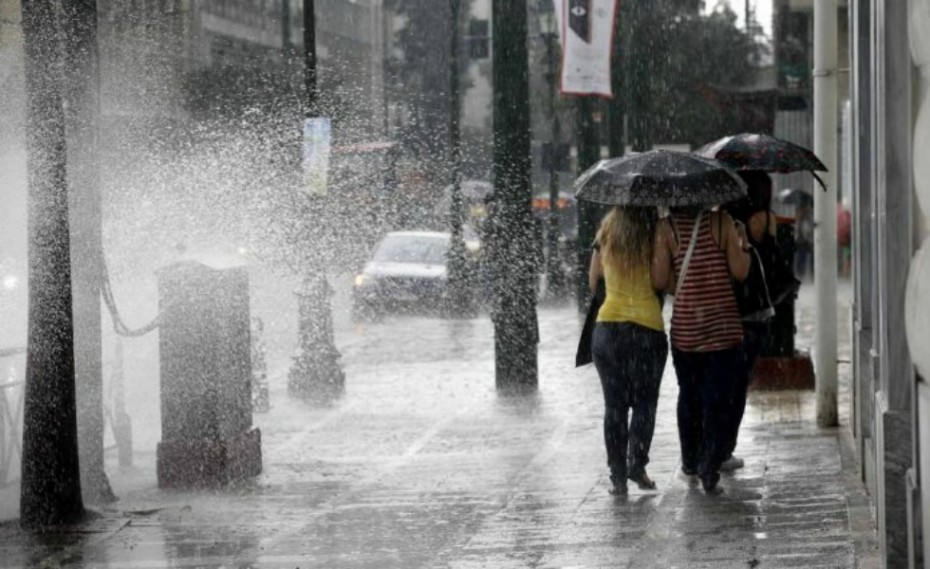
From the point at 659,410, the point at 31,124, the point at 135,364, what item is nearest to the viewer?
the point at 31,124

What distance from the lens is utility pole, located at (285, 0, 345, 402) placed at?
1720 centimetres

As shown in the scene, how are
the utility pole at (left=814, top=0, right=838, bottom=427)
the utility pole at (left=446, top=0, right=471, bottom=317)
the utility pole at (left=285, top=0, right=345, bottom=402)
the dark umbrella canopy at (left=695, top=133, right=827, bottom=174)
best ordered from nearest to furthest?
1. the dark umbrella canopy at (left=695, top=133, right=827, bottom=174)
2. the utility pole at (left=814, top=0, right=838, bottom=427)
3. the utility pole at (left=285, top=0, right=345, bottom=402)
4. the utility pole at (left=446, top=0, right=471, bottom=317)

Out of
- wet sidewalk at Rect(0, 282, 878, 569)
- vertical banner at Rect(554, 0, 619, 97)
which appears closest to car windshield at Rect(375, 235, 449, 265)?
vertical banner at Rect(554, 0, 619, 97)

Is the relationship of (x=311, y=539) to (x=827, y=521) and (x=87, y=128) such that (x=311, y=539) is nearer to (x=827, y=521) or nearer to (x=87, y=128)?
(x=827, y=521)

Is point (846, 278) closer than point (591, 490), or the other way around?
point (591, 490)

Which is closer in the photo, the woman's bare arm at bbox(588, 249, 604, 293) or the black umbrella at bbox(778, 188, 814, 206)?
the woman's bare arm at bbox(588, 249, 604, 293)

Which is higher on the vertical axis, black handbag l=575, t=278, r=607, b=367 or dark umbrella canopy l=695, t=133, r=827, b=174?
dark umbrella canopy l=695, t=133, r=827, b=174

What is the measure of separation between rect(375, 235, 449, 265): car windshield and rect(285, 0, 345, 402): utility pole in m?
14.0

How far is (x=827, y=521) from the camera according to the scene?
898 cm

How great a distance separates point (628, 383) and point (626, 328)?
1.08 feet

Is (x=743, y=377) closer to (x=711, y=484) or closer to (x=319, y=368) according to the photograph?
(x=711, y=484)

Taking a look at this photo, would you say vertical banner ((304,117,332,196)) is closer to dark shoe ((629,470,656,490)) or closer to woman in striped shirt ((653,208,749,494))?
woman in striped shirt ((653,208,749,494))

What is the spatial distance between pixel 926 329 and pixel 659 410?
361 inches

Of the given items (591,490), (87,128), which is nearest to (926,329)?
(591,490)
